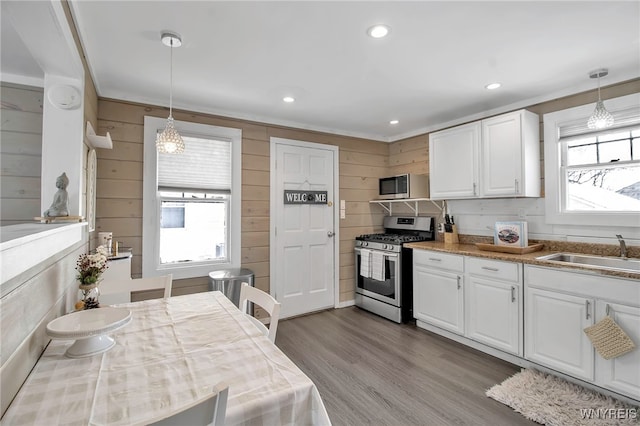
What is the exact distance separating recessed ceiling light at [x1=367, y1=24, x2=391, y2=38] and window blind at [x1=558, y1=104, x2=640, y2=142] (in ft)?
6.98

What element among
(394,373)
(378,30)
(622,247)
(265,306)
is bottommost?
(394,373)

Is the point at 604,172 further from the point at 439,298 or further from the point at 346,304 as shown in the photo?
the point at 346,304

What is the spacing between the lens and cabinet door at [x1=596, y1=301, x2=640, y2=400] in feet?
6.66

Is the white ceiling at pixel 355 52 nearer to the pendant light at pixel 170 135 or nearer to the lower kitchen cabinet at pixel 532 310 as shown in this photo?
the pendant light at pixel 170 135

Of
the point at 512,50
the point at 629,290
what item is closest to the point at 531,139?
the point at 512,50

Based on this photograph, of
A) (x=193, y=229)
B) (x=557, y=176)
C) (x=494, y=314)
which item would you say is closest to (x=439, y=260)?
(x=494, y=314)

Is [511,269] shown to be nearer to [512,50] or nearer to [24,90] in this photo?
[512,50]

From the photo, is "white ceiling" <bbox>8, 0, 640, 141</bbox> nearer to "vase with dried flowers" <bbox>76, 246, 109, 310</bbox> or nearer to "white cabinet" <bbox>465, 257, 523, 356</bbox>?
"vase with dried flowers" <bbox>76, 246, 109, 310</bbox>

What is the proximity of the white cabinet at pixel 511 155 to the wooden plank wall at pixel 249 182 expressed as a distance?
1705mm

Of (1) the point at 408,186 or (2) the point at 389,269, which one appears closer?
(2) the point at 389,269

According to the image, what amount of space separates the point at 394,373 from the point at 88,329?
220 cm

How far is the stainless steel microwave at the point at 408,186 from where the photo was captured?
3982 millimetres

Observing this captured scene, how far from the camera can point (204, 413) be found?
77 centimetres

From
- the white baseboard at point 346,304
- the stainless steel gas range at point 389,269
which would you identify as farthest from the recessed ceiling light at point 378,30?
the white baseboard at point 346,304
